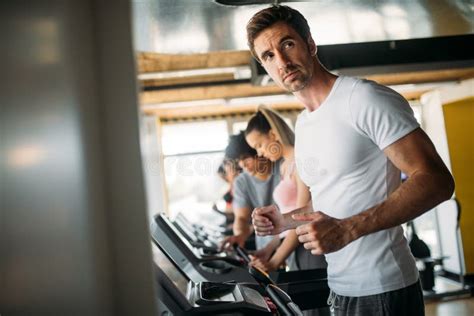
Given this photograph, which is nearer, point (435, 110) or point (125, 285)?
point (125, 285)

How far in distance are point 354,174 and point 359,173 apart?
0.05 feet

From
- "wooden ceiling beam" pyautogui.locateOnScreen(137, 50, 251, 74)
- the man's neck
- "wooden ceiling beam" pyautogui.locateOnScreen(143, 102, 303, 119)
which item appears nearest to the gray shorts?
the man's neck

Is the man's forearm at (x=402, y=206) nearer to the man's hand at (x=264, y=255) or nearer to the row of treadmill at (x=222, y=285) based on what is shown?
the row of treadmill at (x=222, y=285)

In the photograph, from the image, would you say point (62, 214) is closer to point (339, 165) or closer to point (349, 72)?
point (339, 165)

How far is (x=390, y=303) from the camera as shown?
1673 millimetres

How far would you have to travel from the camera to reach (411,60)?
4.51 meters

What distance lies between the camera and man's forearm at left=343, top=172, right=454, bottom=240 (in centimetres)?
142

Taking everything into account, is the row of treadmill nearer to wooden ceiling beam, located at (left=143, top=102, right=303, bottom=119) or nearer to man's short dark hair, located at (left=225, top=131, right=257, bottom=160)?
Answer: man's short dark hair, located at (left=225, top=131, right=257, bottom=160)

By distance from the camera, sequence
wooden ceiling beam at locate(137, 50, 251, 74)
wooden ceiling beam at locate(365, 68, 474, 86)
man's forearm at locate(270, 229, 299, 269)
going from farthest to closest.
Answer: wooden ceiling beam at locate(365, 68, 474, 86), wooden ceiling beam at locate(137, 50, 251, 74), man's forearm at locate(270, 229, 299, 269)

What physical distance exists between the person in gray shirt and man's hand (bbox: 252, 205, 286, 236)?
1365mm

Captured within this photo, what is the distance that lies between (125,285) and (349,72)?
156 inches

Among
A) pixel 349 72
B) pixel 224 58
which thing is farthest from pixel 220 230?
pixel 349 72

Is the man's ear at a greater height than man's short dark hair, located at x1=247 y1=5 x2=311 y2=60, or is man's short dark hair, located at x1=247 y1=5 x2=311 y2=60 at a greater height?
man's short dark hair, located at x1=247 y1=5 x2=311 y2=60

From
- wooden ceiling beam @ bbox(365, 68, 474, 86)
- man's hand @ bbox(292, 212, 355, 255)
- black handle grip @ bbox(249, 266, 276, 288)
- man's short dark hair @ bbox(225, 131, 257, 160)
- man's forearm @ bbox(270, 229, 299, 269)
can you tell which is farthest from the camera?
wooden ceiling beam @ bbox(365, 68, 474, 86)
